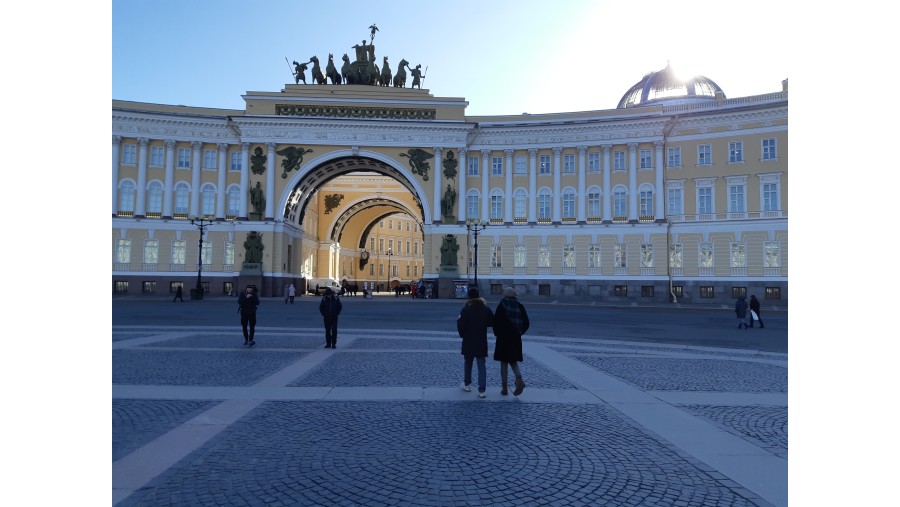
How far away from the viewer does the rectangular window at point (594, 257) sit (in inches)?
1832

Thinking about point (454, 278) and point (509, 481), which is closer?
point (509, 481)

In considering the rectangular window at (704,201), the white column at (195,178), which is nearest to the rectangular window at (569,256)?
the rectangular window at (704,201)

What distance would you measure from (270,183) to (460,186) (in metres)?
16.9

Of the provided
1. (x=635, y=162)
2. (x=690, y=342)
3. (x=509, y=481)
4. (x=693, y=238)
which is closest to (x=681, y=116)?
(x=635, y=162)

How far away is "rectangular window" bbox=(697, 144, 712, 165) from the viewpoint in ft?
148

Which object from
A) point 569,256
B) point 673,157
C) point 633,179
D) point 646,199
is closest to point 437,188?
point 569,256

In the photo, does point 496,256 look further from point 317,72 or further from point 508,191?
point 317,72

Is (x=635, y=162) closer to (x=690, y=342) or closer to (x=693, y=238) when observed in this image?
(x=693, y=238)

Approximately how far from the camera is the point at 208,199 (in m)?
47.8

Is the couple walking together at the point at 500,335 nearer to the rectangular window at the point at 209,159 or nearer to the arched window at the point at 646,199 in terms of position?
the arched window at the point at 646,199

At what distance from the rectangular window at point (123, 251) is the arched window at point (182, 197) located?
16.2ft

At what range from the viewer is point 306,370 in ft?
35.0

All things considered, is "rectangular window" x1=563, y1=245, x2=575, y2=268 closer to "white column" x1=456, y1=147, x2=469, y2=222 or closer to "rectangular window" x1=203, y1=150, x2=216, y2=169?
"white column" x1=456, y1=147, x2=469, y2=222

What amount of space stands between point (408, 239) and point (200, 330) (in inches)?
2987
